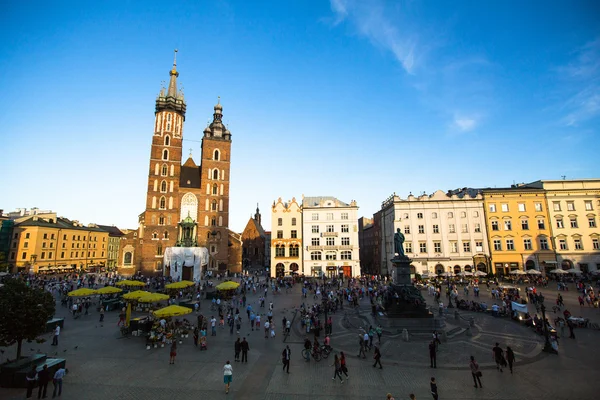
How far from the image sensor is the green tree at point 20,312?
12.4 m

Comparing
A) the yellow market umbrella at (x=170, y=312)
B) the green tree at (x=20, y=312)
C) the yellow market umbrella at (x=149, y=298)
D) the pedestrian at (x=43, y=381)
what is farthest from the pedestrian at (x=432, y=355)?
the yellow market umbrella at (x=149, y=298)

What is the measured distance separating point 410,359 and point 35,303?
17.1 m

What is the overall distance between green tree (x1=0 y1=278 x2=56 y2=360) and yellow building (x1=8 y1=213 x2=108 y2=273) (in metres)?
64.0

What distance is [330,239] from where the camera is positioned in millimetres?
56188

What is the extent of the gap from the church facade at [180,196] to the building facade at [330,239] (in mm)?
16514

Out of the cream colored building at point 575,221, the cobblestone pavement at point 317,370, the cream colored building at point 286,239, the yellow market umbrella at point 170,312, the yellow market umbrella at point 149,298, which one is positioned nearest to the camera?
the cobblestone pavement at point 317,370

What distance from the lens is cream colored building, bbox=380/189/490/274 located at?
50469 mm

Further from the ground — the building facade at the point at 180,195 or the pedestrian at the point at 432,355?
the building facade at the point at 180,195

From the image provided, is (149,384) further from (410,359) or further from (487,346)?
(487,346)

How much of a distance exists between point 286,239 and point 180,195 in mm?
22373

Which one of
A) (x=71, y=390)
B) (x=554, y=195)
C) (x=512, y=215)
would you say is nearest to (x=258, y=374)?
(x=71, y=390)

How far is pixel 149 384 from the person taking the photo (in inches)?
488

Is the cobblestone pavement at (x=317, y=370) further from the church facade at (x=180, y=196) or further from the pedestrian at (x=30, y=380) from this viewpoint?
the church facade at (x=180, y=196)

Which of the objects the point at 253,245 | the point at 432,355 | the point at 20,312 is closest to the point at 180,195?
the point at 253,245
